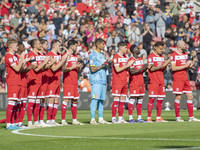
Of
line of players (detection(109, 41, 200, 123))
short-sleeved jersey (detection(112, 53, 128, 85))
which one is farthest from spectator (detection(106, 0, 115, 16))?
short-sleeved jersey (detection(112, 53, 128, 85))

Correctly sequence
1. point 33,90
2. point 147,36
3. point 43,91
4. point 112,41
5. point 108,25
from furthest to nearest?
1. point 108,25
2. point 147,36
3. point 112,41
4. point 43,91
5. point 33,90

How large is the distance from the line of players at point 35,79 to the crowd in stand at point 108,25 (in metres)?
10.7

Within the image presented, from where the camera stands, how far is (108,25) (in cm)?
2942

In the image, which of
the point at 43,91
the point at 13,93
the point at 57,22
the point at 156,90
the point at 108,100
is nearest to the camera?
the point at 13,93

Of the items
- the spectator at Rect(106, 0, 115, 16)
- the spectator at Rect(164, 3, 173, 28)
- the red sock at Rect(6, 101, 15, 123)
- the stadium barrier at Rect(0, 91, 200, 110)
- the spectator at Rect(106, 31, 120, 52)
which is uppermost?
the spectator at Rect(106, 0, 115, 16)

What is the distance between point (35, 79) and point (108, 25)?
50.4 feet

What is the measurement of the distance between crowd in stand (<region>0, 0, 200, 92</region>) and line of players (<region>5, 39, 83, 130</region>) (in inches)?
422

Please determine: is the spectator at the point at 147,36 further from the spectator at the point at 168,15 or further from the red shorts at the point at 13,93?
the red shorts at the point at 13,93

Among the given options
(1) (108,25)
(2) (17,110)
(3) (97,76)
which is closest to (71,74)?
(3) (97,76)

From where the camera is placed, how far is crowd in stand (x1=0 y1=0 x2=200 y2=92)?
28094mm

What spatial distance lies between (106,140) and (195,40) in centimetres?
1970

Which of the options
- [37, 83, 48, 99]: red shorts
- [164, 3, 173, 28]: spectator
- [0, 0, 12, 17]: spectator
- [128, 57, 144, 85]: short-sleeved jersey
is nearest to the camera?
[37, 83, 48, 99]: red shorts

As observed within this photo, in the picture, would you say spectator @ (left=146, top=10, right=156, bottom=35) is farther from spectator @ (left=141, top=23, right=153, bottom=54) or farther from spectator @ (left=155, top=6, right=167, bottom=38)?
spectator @ (left=141, top=23, right=153, bottom=54)

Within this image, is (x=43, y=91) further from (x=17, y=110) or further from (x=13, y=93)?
(x=13, y=93)
